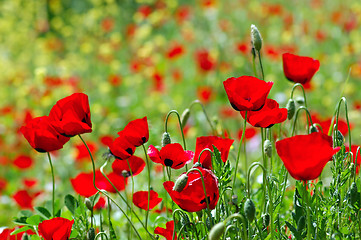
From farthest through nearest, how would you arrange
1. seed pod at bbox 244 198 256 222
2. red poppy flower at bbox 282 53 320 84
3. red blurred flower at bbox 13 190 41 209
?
red blurred flower at bbox 13 190 41 209 → red poppy flower at bbox 282 53 320 84 → seed pod at bbox 244 198 256 222

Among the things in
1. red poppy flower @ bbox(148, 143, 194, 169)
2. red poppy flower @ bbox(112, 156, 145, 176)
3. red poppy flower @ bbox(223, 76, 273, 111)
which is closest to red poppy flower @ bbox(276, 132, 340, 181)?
red poppy flower @ bbox(223, 76, 273, 111)

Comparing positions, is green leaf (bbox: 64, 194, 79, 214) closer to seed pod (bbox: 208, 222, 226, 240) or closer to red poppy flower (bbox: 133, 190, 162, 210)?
red poppy flower (bbox: 133, 190, 162, 210)

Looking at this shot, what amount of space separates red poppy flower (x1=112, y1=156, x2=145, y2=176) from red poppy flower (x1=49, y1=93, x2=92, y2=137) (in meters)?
0.20

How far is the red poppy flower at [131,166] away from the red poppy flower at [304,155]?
→ 0.50 meters

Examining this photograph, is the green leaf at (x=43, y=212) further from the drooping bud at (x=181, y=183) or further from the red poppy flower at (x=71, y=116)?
the drooping bud at (x=181, y=183)

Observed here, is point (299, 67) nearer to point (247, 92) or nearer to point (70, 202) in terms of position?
point (247, 92)

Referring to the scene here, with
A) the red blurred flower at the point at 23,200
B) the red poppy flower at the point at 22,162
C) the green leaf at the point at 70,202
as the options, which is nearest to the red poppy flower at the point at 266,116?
the green leaf at the point at 70,202

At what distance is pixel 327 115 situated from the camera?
3.80 metres

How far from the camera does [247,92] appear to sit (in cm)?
105

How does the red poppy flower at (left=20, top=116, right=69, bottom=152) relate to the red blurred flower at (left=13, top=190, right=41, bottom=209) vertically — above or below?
above

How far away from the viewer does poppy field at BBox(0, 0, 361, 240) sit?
1.03 meters

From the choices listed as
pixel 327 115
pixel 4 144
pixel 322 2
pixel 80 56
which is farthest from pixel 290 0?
pixel 4 144

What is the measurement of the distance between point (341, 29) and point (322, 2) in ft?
3.58

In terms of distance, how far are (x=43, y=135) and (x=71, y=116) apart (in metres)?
0.10
